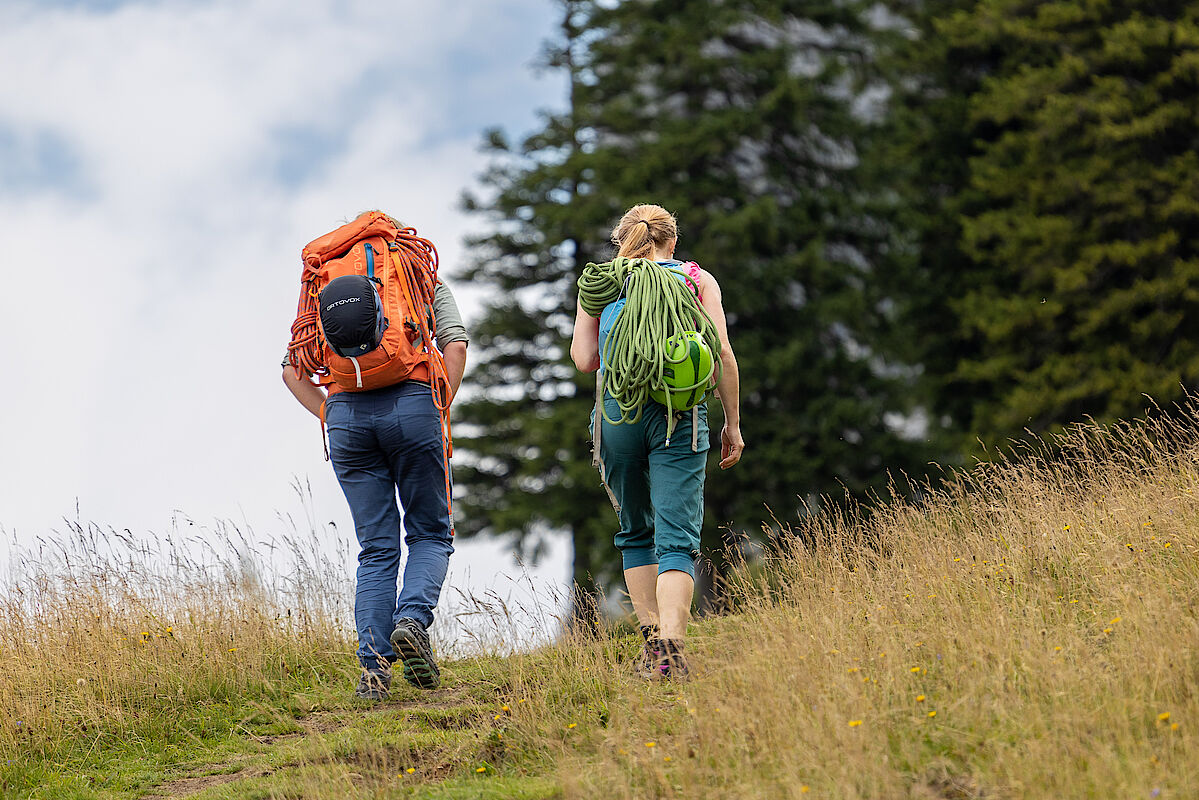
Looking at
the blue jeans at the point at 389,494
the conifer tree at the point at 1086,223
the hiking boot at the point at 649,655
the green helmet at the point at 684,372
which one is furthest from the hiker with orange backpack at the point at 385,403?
the conifer tree at the point at 1086,223

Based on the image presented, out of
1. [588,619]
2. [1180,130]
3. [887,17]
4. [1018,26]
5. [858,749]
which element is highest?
[887,17]

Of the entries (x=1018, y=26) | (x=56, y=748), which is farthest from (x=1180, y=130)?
(x=56, y=748)

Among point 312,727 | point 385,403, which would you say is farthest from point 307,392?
point 312,727

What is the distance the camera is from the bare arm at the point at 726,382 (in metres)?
4.82

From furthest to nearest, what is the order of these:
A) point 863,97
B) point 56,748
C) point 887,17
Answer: point 887,17
point 863,97
point 56,748

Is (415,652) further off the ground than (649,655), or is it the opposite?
(415,652)

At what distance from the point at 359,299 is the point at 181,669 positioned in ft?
7.23

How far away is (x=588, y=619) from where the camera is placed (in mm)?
6152

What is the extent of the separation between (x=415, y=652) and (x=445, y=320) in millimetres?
1545

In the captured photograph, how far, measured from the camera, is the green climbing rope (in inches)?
183

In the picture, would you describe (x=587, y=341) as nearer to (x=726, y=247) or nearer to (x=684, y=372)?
(x=684, y=372)

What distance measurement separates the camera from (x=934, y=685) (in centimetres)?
396

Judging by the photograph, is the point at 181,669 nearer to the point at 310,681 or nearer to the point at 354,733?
the point at 310,681

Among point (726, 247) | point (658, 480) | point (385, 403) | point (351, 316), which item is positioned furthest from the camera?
point (726, 247)
